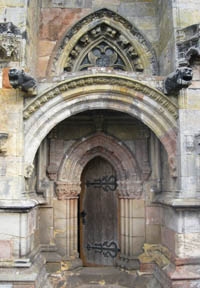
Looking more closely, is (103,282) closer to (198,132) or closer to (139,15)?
(198,132)

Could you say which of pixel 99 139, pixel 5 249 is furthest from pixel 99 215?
pixel 5 249

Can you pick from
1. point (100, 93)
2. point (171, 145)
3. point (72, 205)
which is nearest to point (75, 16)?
point (100, 93)

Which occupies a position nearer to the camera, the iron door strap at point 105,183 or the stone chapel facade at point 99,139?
the stone chapel facade at point 99,139

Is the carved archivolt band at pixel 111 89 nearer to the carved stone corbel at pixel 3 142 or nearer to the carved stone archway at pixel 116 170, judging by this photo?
the carved stone corbel at pixel 3 142

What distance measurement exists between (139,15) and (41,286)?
6.07m

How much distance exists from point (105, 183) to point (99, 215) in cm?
74

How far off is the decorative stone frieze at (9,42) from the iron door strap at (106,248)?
4344 millimetres

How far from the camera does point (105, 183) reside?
735cm

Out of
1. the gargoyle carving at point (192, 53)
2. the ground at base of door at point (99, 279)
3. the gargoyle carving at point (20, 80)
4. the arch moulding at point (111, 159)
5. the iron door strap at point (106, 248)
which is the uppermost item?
the gargoyle carving at point (192, 53)

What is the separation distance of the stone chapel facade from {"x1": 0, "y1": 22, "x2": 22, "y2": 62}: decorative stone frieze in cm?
2

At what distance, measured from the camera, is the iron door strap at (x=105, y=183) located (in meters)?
7.30

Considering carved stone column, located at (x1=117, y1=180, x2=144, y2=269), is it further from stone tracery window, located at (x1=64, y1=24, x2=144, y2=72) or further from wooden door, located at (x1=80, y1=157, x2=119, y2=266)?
stone tracery window, located at (x1=64, y1=24, x2=144, y2=72)

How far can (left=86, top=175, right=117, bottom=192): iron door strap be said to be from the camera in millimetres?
7301

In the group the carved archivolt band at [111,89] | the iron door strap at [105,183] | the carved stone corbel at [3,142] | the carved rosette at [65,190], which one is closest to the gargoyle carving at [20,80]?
the carved archivolt band at [111,89]
